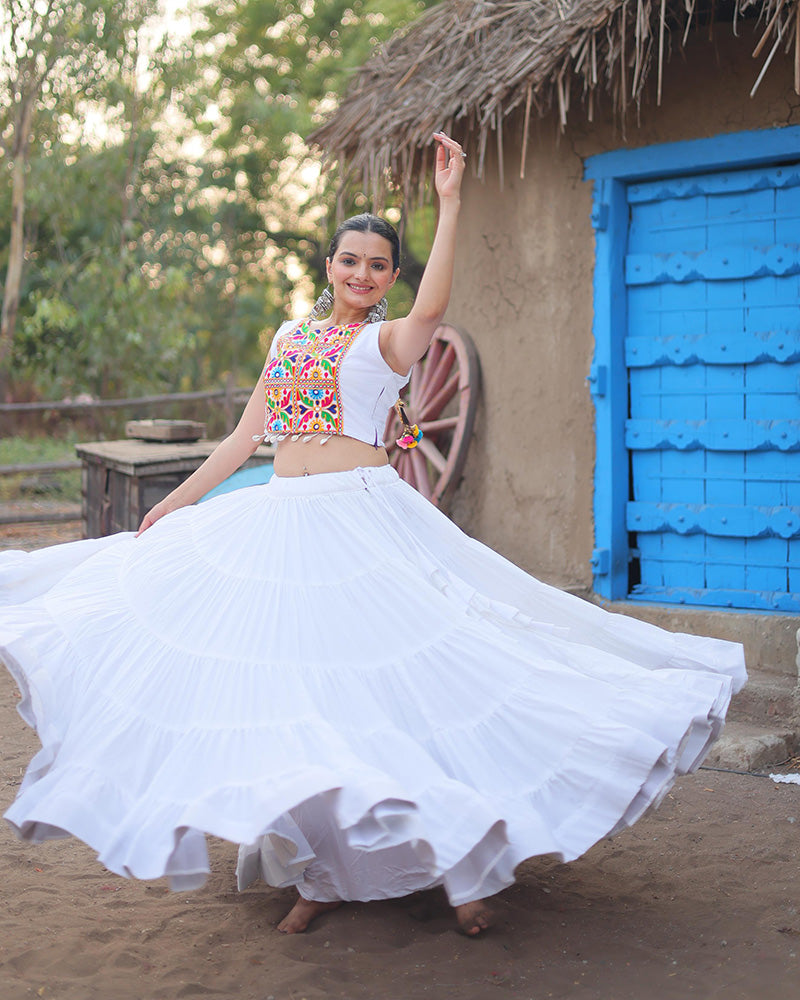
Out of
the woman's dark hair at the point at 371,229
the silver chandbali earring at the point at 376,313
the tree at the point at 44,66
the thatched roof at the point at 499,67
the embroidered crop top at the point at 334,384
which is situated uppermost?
the tree at the point at 44,66

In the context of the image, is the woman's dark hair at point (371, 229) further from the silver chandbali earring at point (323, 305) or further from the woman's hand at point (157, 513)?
the woman's hand at point (157, 513)

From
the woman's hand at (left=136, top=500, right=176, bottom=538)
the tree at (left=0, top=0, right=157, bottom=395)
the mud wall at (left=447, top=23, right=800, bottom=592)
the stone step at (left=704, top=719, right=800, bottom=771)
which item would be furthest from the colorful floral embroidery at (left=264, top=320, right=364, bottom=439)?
the tree at (left=0, top=0, right=157, bottom=395)

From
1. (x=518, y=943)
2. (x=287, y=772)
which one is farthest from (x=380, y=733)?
(x=518, y=943)

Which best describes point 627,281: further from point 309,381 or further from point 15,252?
point 15,252

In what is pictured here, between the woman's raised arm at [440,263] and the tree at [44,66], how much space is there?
532 inches

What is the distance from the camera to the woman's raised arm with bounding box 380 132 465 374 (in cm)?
271

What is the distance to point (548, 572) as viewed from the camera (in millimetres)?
5867

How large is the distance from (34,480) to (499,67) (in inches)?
378

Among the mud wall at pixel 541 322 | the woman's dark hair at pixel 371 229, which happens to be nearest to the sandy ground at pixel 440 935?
the woman's dark hair at pixel 371 229

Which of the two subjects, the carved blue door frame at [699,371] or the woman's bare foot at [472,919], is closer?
the woman's bare foot at [472,919]

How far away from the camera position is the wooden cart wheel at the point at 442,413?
619 centimetres

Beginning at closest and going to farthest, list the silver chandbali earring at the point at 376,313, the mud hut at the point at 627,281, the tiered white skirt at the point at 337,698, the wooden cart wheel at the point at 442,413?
the tiered white skirt at the point at 337,698
the silver chandbali earring at the point at 376,313
the mud hut at the point at 627,281
the wooden cart wheel at the point at 442,413

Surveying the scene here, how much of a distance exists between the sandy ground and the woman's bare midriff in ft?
3.94

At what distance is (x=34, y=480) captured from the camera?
13398mm
